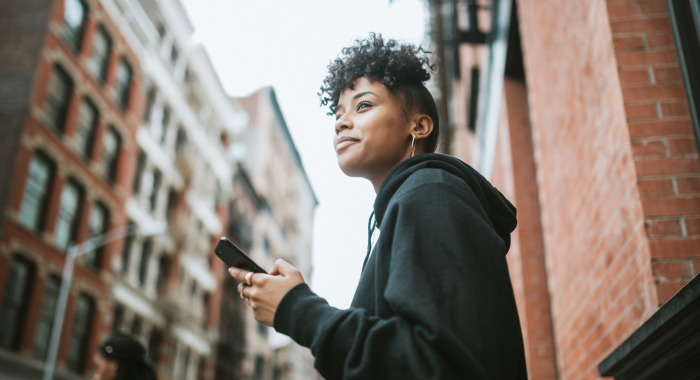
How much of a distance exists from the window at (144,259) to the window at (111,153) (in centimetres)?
475

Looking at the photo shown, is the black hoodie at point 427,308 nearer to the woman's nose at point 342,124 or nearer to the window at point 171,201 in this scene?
the woman's nose at point 342,124

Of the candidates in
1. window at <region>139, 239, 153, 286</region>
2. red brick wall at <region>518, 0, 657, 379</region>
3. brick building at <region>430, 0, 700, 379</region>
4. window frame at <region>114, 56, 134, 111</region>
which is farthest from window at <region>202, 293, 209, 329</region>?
red brick wall at <region>518, 0, 657, 379</region>

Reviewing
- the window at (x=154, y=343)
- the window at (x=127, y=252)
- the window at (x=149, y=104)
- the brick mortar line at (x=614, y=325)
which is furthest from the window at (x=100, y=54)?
the brick mortar line at (x=614, y=325)

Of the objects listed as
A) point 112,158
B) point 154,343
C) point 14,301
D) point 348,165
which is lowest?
point 348,165

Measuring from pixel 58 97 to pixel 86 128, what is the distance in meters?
2.13

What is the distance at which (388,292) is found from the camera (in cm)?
139

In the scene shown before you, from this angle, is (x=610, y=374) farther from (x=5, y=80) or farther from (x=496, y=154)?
(x=5, y=80)

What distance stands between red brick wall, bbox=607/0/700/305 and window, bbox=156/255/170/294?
3108cm

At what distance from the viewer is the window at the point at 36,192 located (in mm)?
20062

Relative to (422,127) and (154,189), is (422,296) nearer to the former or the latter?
(422,127)

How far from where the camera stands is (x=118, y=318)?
86.2ft

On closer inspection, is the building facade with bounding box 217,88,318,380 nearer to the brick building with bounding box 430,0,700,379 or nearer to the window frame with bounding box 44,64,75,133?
the window frame with bounding box 44,64,75,133

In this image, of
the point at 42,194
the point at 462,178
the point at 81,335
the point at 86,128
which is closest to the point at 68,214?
the point at 42,194

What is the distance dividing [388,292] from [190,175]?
111ft
